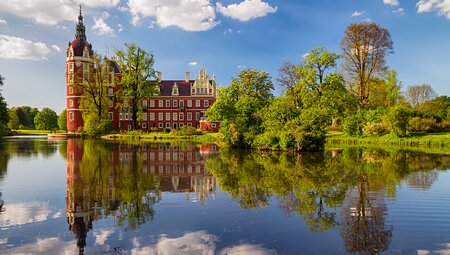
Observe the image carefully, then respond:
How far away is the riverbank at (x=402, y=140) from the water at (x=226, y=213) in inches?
921

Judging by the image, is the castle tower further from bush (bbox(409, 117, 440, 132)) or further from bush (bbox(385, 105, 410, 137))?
bush (bbox(409, 117, 440, 132))

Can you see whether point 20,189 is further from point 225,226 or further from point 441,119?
point 441,119

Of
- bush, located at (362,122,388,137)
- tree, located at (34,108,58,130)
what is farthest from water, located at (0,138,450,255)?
tree, located at (34,108,58,130)

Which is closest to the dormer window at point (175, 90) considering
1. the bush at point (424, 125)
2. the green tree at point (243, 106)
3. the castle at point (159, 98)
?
the castle at point (159, 98)

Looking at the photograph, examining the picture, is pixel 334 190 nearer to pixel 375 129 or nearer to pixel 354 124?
pixel 375 129

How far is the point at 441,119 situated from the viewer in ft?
145

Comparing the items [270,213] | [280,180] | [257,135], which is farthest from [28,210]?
[257,135]

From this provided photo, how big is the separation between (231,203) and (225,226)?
2454mm

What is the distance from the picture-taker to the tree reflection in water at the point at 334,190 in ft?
28.1

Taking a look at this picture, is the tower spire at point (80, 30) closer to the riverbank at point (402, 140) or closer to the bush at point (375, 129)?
the riverbank at point (402, 140)

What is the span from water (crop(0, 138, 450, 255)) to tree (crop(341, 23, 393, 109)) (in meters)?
31.9

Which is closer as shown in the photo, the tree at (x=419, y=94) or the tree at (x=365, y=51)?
the tree at (x=365, y=51)

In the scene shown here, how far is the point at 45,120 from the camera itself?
114 metres

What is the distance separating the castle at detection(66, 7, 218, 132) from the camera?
7150 centimetres
